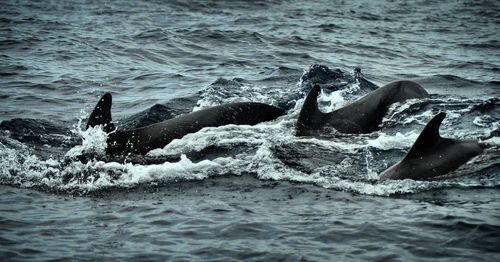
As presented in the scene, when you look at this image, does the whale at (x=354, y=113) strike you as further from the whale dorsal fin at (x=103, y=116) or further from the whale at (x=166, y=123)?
the whale dorsal fin at (x=103, y=116)

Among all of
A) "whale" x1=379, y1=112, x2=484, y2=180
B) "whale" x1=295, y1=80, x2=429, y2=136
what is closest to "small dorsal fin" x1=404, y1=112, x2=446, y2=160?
"whale" x1=379, y1=112, x2=484, y2=180

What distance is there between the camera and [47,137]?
12.0 m

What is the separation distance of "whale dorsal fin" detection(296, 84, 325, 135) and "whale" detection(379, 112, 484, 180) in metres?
2.39

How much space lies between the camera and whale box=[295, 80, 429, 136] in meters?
11.5

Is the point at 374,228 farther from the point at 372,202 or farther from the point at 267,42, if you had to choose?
the point at 267,42

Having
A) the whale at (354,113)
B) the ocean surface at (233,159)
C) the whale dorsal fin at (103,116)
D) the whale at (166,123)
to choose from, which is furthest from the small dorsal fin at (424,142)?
the whale dorsal fin at (103,116)

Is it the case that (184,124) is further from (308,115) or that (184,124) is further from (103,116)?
(308,115)

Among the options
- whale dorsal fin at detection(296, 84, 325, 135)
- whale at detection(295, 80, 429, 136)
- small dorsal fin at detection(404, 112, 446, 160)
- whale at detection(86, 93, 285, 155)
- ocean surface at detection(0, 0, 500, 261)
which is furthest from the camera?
whale at detection(295, 80, 429, 136)

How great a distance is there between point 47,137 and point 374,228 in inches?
269

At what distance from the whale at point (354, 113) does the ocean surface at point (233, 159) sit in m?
0.23

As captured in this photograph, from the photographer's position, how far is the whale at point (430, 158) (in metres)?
9.05

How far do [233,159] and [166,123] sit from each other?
6.14 feet

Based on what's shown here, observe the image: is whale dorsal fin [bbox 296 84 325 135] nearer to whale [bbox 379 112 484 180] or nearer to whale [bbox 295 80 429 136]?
whale [bbox 295 80 429 136]

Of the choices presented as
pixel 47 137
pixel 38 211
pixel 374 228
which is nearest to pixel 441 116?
pixel 374 228
